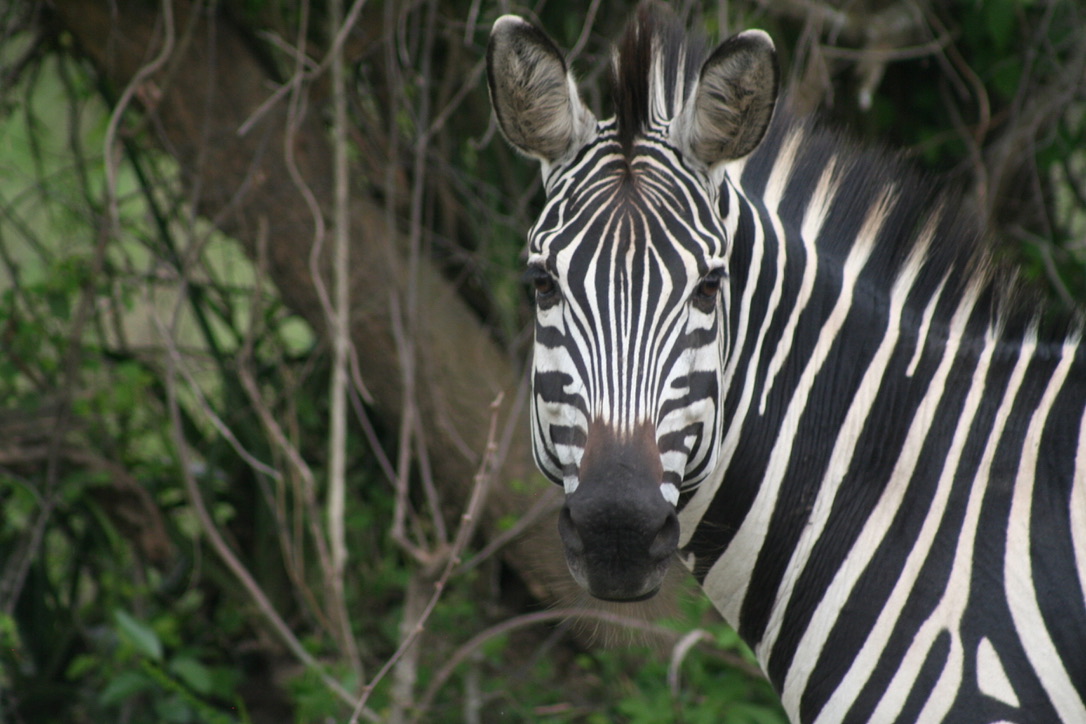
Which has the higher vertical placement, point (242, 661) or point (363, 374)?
point (363, 374)

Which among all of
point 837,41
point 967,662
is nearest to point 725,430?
point 967,662

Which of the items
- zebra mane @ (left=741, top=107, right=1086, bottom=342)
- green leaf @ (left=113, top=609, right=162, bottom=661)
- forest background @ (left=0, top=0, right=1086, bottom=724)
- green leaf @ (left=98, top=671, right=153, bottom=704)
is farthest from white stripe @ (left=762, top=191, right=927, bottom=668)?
green leaf @ (left=98, top=671, right=153, bottom=704)

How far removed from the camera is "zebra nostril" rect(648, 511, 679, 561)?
1908mm

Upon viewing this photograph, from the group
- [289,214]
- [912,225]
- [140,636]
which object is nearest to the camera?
[912,225]

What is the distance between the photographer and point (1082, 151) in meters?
5.08

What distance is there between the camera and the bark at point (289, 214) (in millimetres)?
4227

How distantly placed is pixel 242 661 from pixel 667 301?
3.90 metres

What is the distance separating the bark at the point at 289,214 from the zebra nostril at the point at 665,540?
221 cm

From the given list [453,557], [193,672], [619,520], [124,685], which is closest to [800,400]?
[619,520]

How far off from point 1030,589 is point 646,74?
141cm

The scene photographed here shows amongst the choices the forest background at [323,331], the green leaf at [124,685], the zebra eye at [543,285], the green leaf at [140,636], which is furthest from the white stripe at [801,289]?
the green leaf at [124,685]

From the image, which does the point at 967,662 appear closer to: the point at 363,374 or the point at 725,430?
the point at 725,430

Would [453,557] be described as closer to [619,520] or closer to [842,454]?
[619,520]

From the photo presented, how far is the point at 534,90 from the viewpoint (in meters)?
2.25
